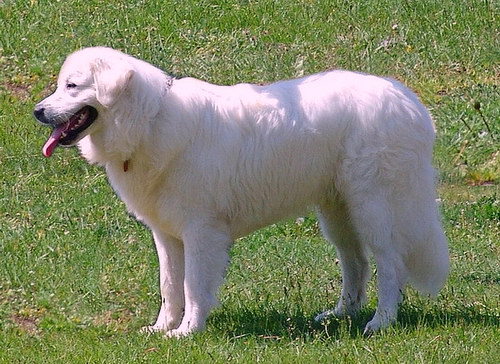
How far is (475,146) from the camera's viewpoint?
11.3 m

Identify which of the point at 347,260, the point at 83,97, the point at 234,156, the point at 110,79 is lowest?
the point at 347,260

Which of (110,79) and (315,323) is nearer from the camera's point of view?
(110,79)

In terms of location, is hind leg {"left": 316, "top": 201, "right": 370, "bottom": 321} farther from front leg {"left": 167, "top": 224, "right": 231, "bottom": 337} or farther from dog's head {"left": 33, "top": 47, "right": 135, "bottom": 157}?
dog's head {"left": 33, "top": 47, "right": 135, "bottom": 157}

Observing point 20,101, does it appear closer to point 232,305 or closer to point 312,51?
point 312,51

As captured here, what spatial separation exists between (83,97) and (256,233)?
2.94 meters

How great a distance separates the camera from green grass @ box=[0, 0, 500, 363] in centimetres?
613

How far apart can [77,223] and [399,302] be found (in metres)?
3.26

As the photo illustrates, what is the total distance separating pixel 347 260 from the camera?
279 inches

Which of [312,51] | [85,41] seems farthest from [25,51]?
[312,51]

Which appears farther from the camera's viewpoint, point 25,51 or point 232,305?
point 25,51

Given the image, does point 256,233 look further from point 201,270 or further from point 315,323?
point 201,270

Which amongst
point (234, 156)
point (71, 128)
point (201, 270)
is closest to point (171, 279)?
point (201, 270)

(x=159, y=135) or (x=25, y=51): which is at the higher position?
(x=159, y=135)

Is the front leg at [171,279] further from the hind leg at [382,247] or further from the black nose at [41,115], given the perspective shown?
the hind leg at [382,247]
